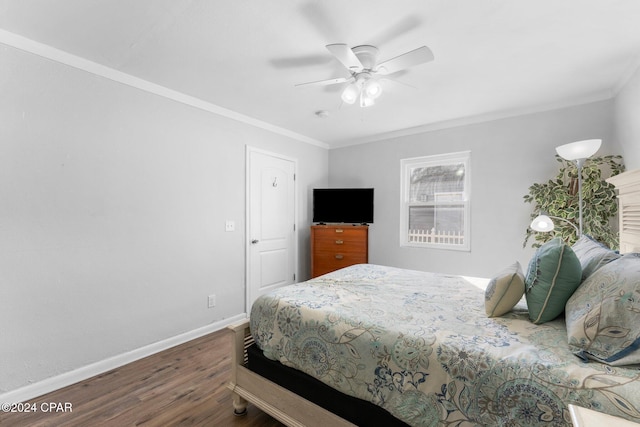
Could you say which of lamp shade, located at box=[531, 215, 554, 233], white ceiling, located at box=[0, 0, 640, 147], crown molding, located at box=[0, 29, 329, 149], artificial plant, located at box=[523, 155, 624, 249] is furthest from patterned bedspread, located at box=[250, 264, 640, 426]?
crown molding, located at box=[0, 29, 329, 149]

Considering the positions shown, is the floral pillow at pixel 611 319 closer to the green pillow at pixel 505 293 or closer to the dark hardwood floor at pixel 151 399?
the green pillow at pixel 505 293

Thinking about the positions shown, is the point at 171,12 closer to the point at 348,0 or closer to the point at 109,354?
the point at 348,0

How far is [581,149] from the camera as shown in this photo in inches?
88.7

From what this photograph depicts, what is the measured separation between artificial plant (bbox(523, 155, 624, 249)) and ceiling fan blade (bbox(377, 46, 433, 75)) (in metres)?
2.02

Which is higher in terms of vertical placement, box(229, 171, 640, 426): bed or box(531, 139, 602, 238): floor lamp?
box(531, 139, 602, 238): floor lamp

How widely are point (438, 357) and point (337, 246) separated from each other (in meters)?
2.75

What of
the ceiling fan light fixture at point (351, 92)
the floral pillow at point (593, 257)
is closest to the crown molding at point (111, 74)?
the ceiling fan light fixture at point (351, 92)

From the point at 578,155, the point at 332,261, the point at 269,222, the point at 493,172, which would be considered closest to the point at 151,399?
the point at 269,222

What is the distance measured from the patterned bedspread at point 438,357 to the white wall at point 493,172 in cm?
171

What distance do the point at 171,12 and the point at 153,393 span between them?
249 centimetres

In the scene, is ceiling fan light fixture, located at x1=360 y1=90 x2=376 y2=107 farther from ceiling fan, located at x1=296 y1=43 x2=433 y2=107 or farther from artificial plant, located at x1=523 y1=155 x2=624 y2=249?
artificial plant, located at x1=523 y1=155 x2=624 y2=249

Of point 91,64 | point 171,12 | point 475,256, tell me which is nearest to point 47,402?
point 91,64

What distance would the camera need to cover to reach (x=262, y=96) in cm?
273

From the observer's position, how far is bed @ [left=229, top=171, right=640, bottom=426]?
93cm
